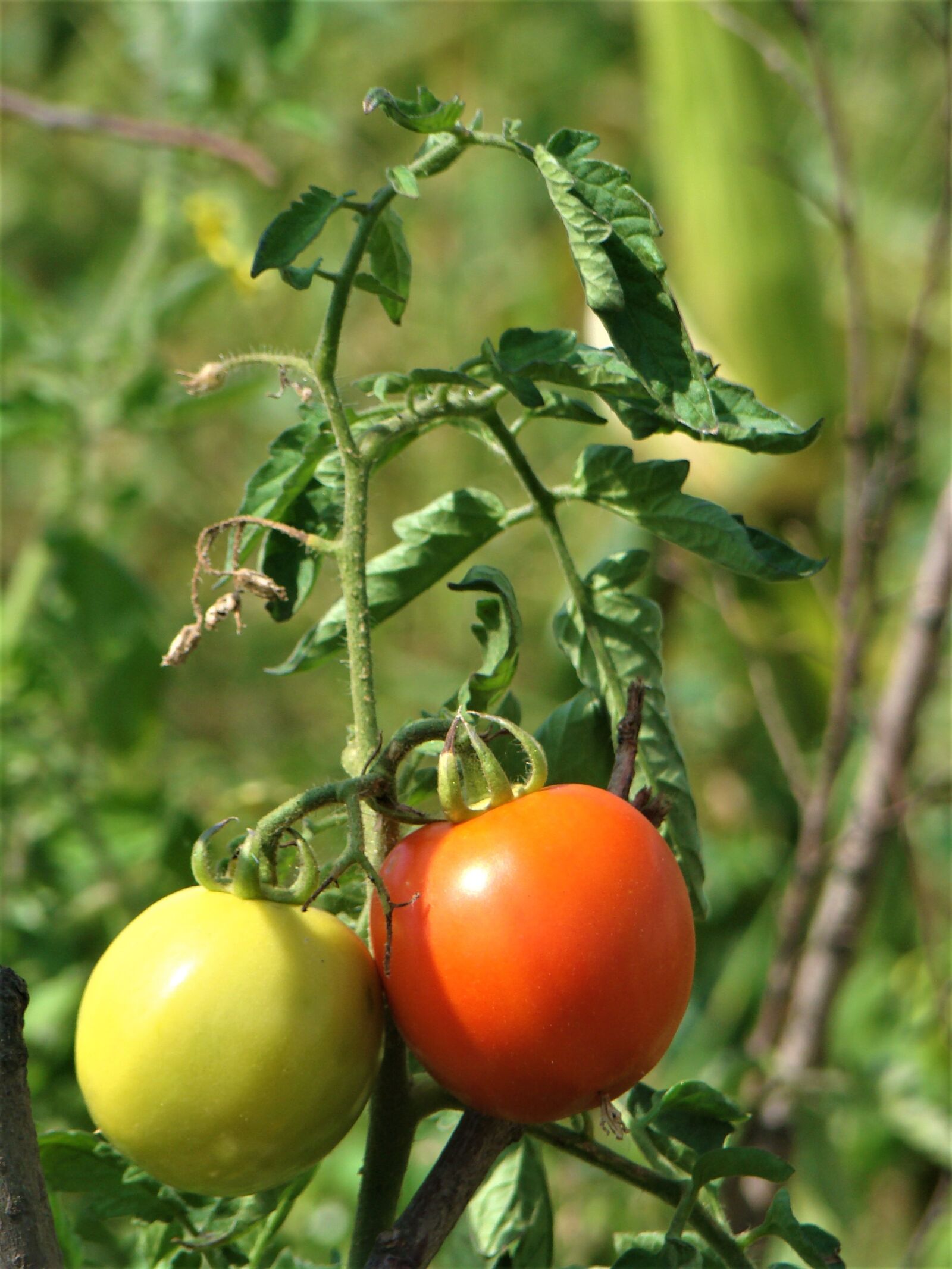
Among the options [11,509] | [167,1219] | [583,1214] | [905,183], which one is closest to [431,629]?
[11,509]

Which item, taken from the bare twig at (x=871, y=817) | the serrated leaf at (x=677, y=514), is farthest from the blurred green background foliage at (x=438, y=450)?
the serrated leaf at (x=677, y=514)

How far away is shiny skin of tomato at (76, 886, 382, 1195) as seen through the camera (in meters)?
0.45

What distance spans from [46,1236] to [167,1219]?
17cm

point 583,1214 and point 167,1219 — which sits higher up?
point 167,1219

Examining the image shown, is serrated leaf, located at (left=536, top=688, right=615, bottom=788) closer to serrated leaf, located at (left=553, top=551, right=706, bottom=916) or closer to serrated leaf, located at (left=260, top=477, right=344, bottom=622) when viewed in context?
serrated leaf, located at (left=553, top=551, right=706, bottom=916)

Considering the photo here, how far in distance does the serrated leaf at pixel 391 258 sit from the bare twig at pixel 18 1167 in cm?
32

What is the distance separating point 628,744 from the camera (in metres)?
0.54

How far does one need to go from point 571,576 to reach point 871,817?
712 millimetres

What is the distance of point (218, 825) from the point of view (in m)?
0.47

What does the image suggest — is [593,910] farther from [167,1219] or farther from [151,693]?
[151,693]

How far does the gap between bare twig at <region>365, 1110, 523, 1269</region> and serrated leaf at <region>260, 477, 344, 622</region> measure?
235mm

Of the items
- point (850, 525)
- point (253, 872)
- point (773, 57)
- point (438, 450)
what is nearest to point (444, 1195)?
point (253, 872)

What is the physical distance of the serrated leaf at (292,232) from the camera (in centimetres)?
50

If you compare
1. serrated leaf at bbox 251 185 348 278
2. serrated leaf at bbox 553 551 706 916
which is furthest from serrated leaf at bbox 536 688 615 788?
serrated leaf at bbox 251 185 348 278
